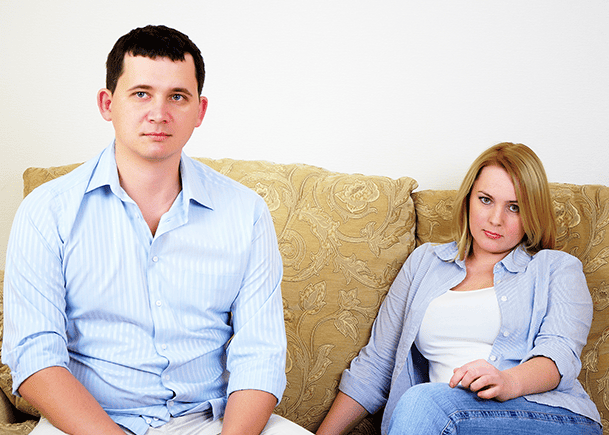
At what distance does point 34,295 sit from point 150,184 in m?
→ 0.31

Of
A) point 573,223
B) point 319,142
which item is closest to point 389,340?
point 573,223

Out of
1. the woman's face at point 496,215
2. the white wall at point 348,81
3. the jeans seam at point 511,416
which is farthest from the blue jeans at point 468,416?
the white wall at point 348,81

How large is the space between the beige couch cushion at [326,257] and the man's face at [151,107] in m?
0.56

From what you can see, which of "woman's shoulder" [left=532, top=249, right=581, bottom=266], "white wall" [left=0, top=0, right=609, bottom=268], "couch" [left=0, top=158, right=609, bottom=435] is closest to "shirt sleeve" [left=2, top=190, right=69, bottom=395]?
"couch" [left=0, top=158, right=609, bottom=435]

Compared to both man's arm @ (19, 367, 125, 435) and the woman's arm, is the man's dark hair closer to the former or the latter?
man's arm @ (19, 367, 125, 435)

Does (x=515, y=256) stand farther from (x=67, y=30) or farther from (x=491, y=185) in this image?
(x=67, y=30)

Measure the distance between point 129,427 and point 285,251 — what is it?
66 centimetres

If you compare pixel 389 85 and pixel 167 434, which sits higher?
pixel 389 85

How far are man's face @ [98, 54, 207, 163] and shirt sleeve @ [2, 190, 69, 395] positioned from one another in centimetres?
21

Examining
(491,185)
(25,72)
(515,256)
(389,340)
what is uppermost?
Result: (25,72)

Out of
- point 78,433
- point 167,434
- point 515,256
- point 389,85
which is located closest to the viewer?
point 78,433

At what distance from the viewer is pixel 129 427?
3.61 feet

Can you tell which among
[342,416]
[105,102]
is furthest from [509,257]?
[105,102]

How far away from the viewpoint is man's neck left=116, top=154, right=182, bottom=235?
1158 millimetres
